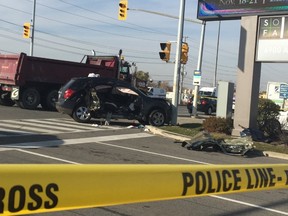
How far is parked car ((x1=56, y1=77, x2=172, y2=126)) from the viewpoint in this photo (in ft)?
52.2

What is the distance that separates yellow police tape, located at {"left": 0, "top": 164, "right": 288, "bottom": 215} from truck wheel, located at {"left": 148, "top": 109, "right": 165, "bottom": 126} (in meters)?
13.0

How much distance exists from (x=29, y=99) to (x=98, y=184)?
1869 centimetres

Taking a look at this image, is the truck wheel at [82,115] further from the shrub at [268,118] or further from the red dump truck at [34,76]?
the shrub at [268,118]

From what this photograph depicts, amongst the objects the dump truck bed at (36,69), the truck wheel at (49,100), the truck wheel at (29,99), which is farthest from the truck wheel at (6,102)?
the truck wheel at (49,100)

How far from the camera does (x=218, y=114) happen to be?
17.5 meters

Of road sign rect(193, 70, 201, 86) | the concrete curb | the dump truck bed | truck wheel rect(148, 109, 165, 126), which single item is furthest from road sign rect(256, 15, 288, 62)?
the dump truck bed

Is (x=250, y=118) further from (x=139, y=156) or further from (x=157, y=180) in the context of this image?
(x=157, y=180)

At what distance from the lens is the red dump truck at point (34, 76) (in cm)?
2022

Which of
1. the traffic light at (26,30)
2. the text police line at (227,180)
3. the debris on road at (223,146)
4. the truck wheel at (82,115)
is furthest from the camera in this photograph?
the traffic light at (26,30)

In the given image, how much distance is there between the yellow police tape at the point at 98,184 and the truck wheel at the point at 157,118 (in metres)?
13.0

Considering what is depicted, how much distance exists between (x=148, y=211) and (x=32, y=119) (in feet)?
39.5

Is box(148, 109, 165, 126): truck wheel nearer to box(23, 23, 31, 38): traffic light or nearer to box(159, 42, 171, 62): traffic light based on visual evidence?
box(159, 42, 171, 62): traffic light

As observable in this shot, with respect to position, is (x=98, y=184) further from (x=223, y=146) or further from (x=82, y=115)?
(x=82, y=115)

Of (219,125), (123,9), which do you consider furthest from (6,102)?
(219,125)
